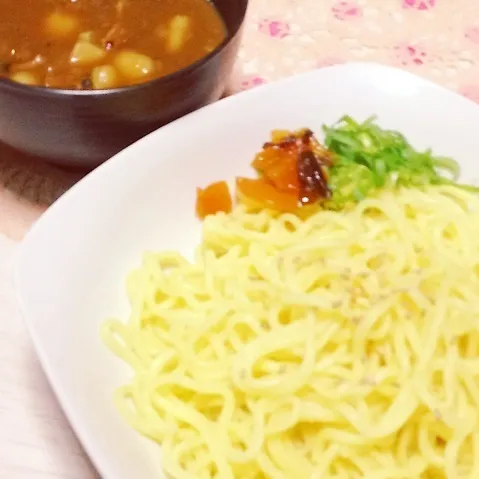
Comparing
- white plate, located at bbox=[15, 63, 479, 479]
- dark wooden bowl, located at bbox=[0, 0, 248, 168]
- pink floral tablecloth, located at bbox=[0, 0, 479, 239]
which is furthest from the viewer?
pink floral tablecloth, located at bbox=[0, 0, 479, 239]

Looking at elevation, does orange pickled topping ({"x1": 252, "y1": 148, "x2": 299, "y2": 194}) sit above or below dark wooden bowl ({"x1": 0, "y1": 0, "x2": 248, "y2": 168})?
below

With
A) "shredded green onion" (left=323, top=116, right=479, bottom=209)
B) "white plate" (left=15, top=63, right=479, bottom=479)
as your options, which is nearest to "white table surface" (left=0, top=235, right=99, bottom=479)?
"white plate" (left=15, top=63, right=479, bottom=479)

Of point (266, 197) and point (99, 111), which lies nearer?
point (99, 111)

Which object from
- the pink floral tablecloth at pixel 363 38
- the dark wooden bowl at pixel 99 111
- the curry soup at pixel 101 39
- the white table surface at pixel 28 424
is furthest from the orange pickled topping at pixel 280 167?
the white table surface at pixel 28 424

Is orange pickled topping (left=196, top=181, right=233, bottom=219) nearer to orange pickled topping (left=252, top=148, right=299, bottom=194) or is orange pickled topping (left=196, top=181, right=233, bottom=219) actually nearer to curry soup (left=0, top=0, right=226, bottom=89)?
orange pickled topping (left=252, top=148, right=299, bottom=194)

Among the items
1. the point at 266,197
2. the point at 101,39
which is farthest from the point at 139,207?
the point at 101,39

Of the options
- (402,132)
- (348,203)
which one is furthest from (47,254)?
(402,132)

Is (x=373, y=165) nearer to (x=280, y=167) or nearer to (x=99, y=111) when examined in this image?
(x=280, y=167)

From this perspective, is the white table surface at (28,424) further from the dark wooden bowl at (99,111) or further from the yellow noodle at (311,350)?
the dark wooden bowl at (99,111)
